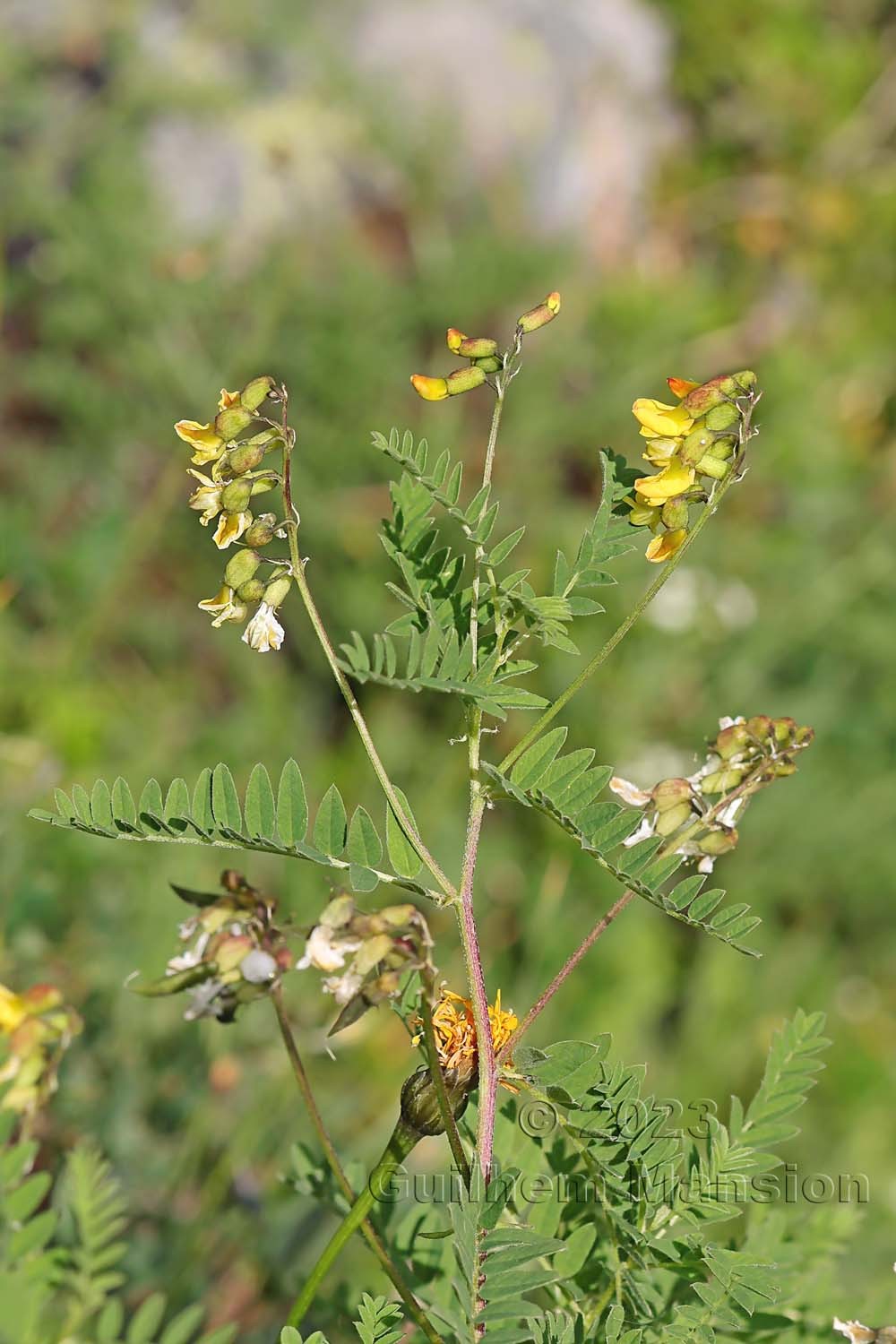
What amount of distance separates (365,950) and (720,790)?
29 cm

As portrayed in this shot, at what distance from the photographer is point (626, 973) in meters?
2.57

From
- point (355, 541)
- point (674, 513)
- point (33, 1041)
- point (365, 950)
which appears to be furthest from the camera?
point (355, 541)

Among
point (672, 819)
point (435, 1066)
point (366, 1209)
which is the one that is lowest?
point (366, 1209)

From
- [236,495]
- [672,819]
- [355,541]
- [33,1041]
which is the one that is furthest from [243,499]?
[355,541]

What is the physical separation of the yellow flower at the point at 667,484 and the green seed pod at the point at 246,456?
26cm

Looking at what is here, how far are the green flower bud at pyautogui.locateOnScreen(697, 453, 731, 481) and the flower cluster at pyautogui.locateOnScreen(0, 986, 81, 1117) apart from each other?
0.67 metres

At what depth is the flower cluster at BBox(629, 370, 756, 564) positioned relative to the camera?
0.90 m

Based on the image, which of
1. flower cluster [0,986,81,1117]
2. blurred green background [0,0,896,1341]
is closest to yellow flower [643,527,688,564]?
flower cluster [0,986,81,1117]

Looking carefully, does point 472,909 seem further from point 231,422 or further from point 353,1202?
point 231,422

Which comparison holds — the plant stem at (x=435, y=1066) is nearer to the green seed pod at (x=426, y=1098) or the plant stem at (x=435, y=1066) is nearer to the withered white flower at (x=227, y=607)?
the green seed pod at (x=426, y=1098)

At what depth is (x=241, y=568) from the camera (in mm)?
918

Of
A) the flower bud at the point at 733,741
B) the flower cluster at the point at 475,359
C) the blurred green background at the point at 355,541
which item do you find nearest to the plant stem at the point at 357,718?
the flower cluster at the point at 475,359

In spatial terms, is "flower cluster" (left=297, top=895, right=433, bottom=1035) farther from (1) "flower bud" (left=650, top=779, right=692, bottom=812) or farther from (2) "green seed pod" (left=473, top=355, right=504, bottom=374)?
(2) "green seed pod" (left=473, top=355, right=504, bottom=374)

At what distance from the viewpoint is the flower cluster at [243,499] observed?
2.99 ft
